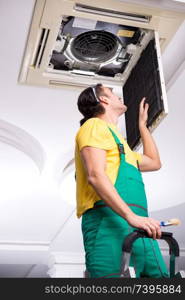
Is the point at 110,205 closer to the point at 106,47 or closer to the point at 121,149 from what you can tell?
the point at 121,149

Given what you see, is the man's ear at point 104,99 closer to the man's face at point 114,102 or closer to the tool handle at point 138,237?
the man's face at point 114,102

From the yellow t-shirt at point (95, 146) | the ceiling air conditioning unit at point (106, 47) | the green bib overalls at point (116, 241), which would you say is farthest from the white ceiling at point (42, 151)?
the green bib overalls at point (116, 241)

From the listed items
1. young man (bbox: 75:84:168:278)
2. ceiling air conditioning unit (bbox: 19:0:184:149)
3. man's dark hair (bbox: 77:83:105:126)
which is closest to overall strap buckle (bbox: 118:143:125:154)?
young man (bbox: 75:84:168:278)

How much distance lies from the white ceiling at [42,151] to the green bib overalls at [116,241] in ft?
5.19

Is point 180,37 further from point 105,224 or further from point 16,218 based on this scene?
point 16,218

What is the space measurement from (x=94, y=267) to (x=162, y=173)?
4.43 m

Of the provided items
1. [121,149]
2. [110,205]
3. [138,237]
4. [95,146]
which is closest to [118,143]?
[121,149]

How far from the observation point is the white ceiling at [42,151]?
3418 mm

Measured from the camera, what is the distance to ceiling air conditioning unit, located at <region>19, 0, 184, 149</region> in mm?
2670

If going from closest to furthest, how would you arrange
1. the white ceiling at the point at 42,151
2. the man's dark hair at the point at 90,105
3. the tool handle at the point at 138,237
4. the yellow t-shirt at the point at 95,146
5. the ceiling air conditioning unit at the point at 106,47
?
the tool handle at the point at 138,237 < the yellow t-shirt at the point at 95,146 < the man's dark hair at the point at 90,105 < the ceiling air conditioning unit at the point at 106,47 < the white ceiling at the point at 42,151

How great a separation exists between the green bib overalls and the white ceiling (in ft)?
5.19

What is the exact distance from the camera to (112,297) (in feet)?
3.48

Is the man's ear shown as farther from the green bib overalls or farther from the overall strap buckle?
the green bib overalls

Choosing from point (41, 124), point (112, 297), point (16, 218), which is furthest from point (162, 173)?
point (112, 297)
